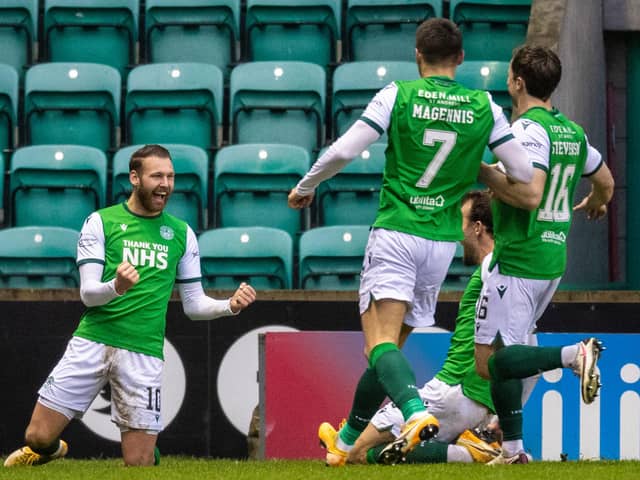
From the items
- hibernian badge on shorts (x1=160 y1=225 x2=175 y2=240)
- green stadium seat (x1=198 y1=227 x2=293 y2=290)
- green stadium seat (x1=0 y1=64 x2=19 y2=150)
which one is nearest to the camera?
hibernian badge on shorts (x1=160 y1=225 x2=175 y2=240)

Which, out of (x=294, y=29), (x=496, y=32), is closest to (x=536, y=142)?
(x=496, y=32)

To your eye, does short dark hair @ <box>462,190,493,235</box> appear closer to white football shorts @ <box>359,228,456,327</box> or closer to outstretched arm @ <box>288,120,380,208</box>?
white football shorts @ <box>359,228,456,327</box>

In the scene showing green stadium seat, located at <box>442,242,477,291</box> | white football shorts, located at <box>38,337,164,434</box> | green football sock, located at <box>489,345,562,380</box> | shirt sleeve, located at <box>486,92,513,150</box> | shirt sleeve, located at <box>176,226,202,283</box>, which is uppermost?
shirt sleeve, located at <box>486,92,513,150</box>

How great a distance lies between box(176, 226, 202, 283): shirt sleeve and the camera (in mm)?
7320

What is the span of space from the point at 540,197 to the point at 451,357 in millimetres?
1272

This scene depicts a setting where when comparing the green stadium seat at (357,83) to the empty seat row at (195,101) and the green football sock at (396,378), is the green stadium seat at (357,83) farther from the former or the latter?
the green football sock at (396,378)

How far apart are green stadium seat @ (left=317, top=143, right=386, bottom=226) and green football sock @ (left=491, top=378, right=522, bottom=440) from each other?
12.1 ft

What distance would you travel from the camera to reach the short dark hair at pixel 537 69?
6699 millimetres

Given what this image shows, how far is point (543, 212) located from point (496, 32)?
5.06 meters

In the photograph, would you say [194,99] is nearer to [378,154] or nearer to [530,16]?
[378,154]

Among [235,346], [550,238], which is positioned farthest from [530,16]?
[550,238]

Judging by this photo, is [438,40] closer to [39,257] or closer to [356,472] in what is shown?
[356,472]

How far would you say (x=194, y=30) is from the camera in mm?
11766

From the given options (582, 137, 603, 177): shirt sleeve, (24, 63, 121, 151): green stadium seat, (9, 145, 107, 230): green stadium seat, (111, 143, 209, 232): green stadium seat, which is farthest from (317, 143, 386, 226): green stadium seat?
(582, 137, 603, 177): shirt sleeve
